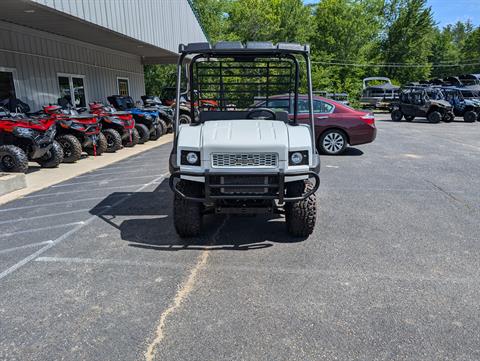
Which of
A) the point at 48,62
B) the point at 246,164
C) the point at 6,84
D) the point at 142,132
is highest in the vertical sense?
the point at 48,62

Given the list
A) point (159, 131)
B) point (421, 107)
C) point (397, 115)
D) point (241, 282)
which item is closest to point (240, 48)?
point (241, 282)

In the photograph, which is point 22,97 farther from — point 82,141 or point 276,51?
point 276,51

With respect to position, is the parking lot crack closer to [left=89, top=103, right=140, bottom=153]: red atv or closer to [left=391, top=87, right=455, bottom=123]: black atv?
[left=89, top=103, right=140, bottom=153]: red atv

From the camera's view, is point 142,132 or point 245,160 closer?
point 245,160

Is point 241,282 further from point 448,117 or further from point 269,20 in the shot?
point 269,20

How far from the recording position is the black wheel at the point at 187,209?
399 cm

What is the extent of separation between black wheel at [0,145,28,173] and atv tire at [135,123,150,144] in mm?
5086

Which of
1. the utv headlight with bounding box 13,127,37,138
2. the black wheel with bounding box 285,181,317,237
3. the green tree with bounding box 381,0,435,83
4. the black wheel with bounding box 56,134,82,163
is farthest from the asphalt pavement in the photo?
the green tree with bounding box 381,0,435,83

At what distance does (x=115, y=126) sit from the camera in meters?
10.6

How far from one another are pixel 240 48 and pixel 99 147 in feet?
21.9

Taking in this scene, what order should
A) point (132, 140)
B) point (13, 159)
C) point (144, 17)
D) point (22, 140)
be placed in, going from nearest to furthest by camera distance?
point (13, 159), point (22, 140), point (132, 140), point (144, 17)

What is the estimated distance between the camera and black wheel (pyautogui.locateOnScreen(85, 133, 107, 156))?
9648 millimetres

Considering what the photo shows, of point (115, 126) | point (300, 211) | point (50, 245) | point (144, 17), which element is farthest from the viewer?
point (144, 17)

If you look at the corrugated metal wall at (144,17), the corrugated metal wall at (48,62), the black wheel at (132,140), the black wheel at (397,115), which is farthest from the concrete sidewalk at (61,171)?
the black wheel at (397,115)
